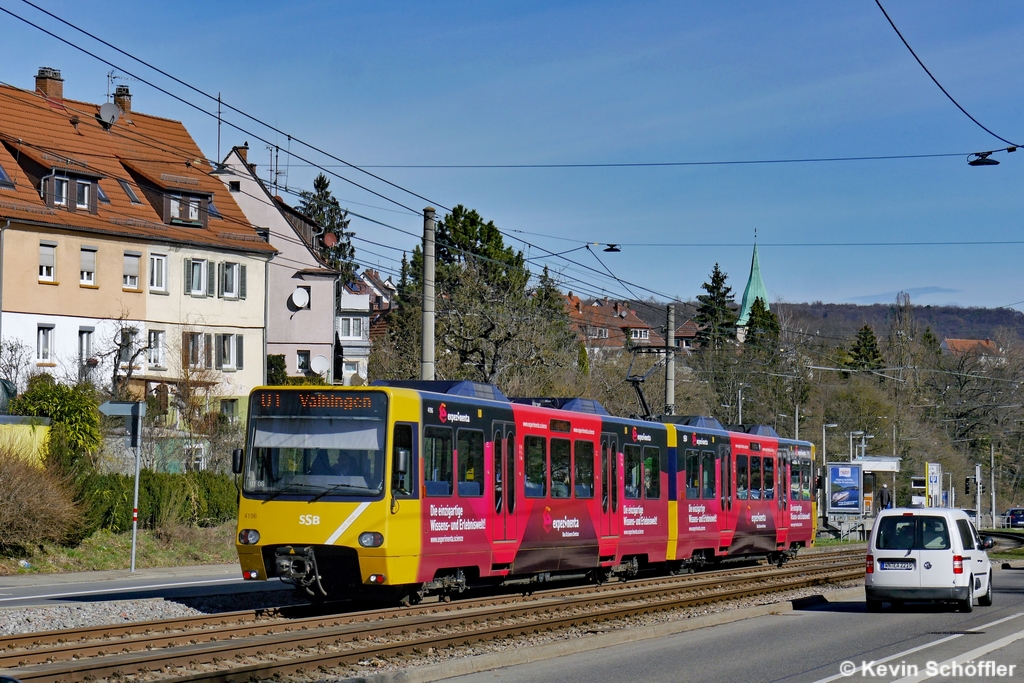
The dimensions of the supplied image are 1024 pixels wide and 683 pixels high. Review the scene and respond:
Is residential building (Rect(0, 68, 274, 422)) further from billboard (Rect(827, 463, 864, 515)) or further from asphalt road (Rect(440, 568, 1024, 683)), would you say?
asphalt road (Rect(440, 568, 1024, 683))

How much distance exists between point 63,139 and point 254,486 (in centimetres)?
3487

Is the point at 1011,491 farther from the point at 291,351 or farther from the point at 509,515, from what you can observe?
the point at 509,515

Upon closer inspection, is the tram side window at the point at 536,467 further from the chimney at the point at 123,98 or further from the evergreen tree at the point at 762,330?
the evergreen tree at the point at 762,330

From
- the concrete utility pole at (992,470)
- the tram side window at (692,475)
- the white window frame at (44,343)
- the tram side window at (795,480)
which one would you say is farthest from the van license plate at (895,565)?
the concrete utility pole at (992,470)

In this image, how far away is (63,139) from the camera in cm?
4812

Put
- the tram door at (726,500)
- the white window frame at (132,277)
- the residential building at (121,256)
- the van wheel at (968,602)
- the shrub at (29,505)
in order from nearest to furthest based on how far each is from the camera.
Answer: the van wheel at (968,602) < the shrub at (29,505) < the tram door at (726,500) < the residential building at (121,256) < the white window frame at (132,277)

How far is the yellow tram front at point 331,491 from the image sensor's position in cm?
1659

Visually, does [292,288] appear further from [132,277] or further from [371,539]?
[371,539]

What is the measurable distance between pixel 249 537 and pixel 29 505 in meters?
10.8

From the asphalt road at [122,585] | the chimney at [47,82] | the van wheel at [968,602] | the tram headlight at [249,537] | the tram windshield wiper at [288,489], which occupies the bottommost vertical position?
the asphalt road at [122,585]

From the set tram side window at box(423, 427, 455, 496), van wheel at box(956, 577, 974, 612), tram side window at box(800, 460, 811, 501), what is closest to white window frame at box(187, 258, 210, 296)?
tram side window at box(800, 460, 811, 501)

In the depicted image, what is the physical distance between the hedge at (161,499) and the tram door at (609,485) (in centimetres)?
1163

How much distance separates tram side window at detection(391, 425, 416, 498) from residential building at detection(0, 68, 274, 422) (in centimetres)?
2688

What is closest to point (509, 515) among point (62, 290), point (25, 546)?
point (25, 546)
